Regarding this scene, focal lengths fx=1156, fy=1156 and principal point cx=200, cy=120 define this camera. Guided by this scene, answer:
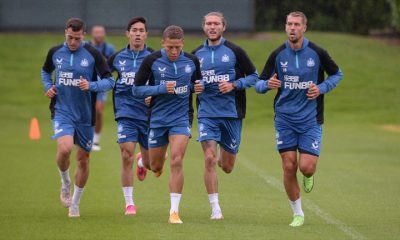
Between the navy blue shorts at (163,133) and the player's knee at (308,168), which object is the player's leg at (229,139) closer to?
the navy blue shorts at (163,133)

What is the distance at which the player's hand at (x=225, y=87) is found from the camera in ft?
45.2

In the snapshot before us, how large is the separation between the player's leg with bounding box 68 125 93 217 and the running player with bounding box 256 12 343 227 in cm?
227

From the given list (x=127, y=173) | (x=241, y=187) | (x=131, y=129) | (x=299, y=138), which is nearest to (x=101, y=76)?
(x=131, y=129)

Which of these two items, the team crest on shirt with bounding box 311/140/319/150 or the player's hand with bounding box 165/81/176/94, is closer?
the team crest on shirt with bounding box 311/140/319/150

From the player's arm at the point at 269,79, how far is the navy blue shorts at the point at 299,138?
47 cm

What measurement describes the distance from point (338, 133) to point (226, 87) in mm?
16195

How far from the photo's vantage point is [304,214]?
14.2 meters

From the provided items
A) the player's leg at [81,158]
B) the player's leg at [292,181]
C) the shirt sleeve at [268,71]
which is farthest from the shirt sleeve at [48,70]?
the player's leg at [292,181]

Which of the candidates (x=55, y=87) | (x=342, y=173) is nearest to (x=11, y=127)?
(x=342, y=173)

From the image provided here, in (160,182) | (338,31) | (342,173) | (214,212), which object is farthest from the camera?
(338,31)

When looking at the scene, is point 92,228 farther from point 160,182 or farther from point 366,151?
point 366,151

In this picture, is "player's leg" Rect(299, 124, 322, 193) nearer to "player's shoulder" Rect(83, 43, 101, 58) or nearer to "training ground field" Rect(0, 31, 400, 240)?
"training ground field" Rect(0, 31, 400, 240)

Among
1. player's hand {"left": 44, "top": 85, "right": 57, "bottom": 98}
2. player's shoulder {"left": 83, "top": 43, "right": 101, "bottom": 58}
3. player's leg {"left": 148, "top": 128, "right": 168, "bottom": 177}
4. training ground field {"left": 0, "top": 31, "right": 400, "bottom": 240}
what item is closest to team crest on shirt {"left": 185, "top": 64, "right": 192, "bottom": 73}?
player's leg {"left": 148, "top": 128, "right": 168, "bottom": 177}

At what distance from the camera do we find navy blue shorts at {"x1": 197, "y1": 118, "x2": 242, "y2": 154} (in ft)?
45.7
